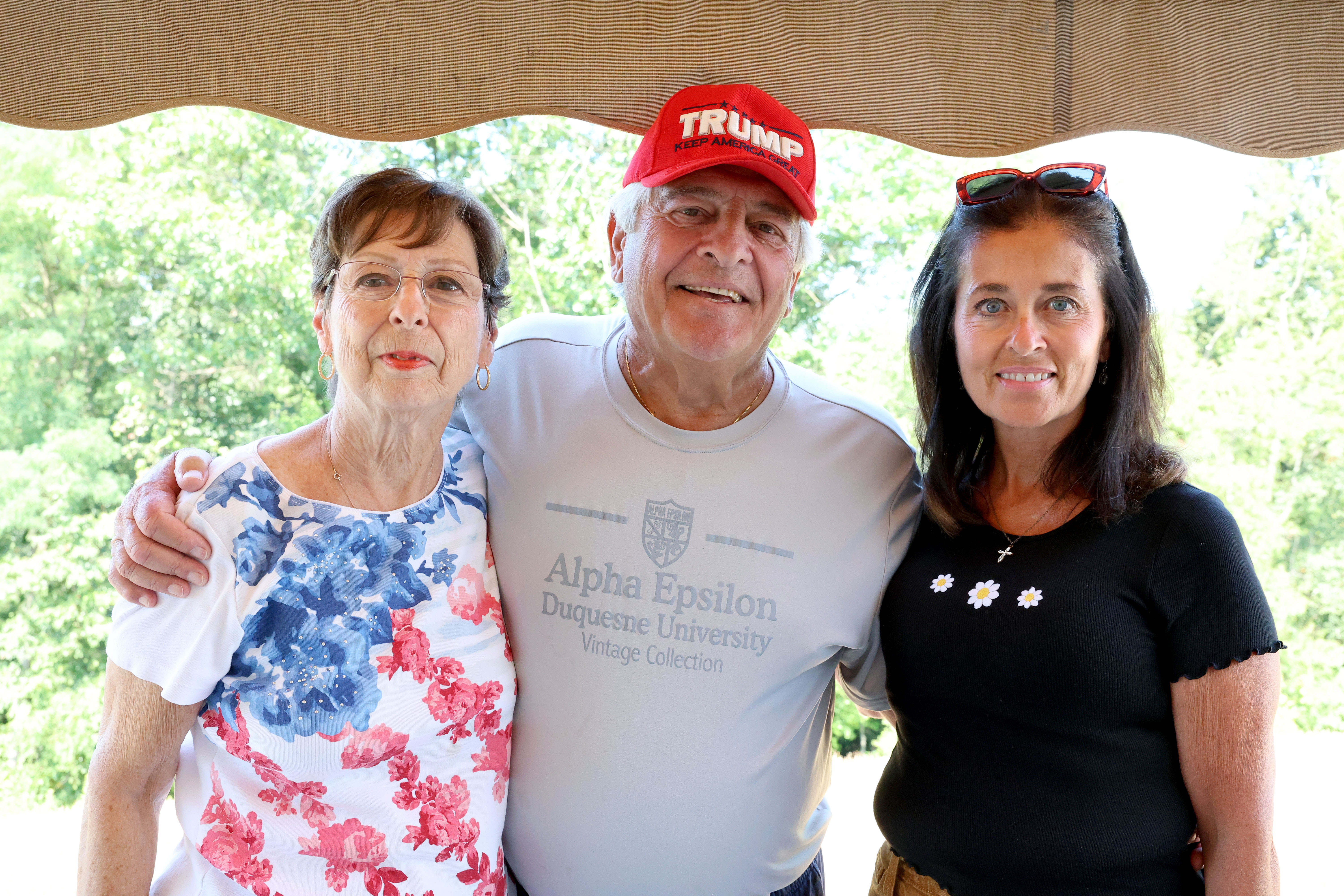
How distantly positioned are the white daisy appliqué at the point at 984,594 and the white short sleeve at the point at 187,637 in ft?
3.91

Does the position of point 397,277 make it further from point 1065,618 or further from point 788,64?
point 1065,618

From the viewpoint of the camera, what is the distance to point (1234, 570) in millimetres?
1432

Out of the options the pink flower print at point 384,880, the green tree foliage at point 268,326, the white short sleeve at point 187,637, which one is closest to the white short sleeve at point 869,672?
the pink flower print at point 384,880

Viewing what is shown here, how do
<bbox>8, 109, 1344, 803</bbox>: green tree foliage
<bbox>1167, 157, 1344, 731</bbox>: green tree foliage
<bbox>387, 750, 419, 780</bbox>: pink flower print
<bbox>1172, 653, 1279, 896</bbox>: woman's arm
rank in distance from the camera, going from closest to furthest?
<bbox>1172, 653, 1279, 896</bbox>: woman's arm, <bbox>387, 750, 419, 780</bbox>: pink flower print, <bbox>8, 109, 1344, 803</bbox>: green tree foliage, <bbox>1167, 157, 1344, 731</bbox>: green tree foliage

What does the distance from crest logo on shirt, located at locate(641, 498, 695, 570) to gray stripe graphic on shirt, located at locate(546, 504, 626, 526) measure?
1.7 inches

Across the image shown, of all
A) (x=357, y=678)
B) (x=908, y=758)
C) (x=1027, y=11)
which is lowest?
(x=908, y=758)

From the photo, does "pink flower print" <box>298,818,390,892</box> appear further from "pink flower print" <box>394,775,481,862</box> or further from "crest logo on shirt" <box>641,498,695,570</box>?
"crest logo on shirt" <box>641,498,695,570</box>

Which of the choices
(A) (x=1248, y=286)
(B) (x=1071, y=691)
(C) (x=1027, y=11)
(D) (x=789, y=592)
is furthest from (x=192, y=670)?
(A) (x=1248, y=286)

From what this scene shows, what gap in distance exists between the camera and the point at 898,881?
5.55 feet

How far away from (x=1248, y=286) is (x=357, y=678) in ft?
27.6

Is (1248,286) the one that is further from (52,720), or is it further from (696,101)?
(52,720)

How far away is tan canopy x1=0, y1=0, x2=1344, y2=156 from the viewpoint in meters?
1.98

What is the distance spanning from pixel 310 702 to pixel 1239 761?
4.63ft

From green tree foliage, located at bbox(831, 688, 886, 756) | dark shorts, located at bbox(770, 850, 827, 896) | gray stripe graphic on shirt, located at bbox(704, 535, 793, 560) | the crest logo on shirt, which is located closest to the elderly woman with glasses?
the crest logo on shirt
